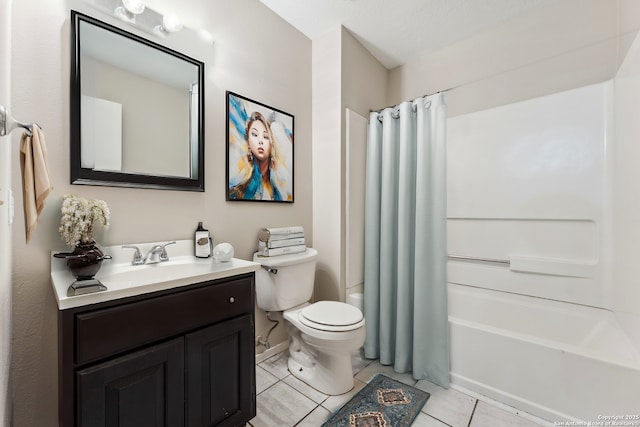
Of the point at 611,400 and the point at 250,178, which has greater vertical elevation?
the point at 250,178

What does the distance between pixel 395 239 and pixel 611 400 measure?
130cm

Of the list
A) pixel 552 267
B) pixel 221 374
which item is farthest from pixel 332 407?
pixel 552 267

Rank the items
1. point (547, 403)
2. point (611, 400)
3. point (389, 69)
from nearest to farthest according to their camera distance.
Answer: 1. point (611, 400)
2. point (547, 403)
3. point (389, 69)

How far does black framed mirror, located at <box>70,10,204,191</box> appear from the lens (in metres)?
1.16

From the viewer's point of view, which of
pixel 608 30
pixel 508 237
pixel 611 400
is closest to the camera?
pixel 611 400

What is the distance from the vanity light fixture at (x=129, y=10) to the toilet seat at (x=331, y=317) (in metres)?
1.77

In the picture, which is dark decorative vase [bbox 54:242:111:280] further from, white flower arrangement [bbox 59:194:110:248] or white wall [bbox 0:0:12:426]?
white wall [bbox 0:0:12:426]

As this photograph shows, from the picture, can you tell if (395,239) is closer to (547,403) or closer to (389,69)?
(547,403)

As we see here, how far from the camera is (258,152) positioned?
1.83 metres

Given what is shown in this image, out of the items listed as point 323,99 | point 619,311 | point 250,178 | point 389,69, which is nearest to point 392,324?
point 619,311

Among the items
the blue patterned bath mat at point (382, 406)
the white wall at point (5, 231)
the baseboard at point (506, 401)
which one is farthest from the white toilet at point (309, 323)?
the white wall at point (5, 231)

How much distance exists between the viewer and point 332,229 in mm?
2084

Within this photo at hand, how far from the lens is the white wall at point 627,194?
1346 mm

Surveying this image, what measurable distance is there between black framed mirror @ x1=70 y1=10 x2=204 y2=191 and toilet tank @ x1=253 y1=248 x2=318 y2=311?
634 millimetres
